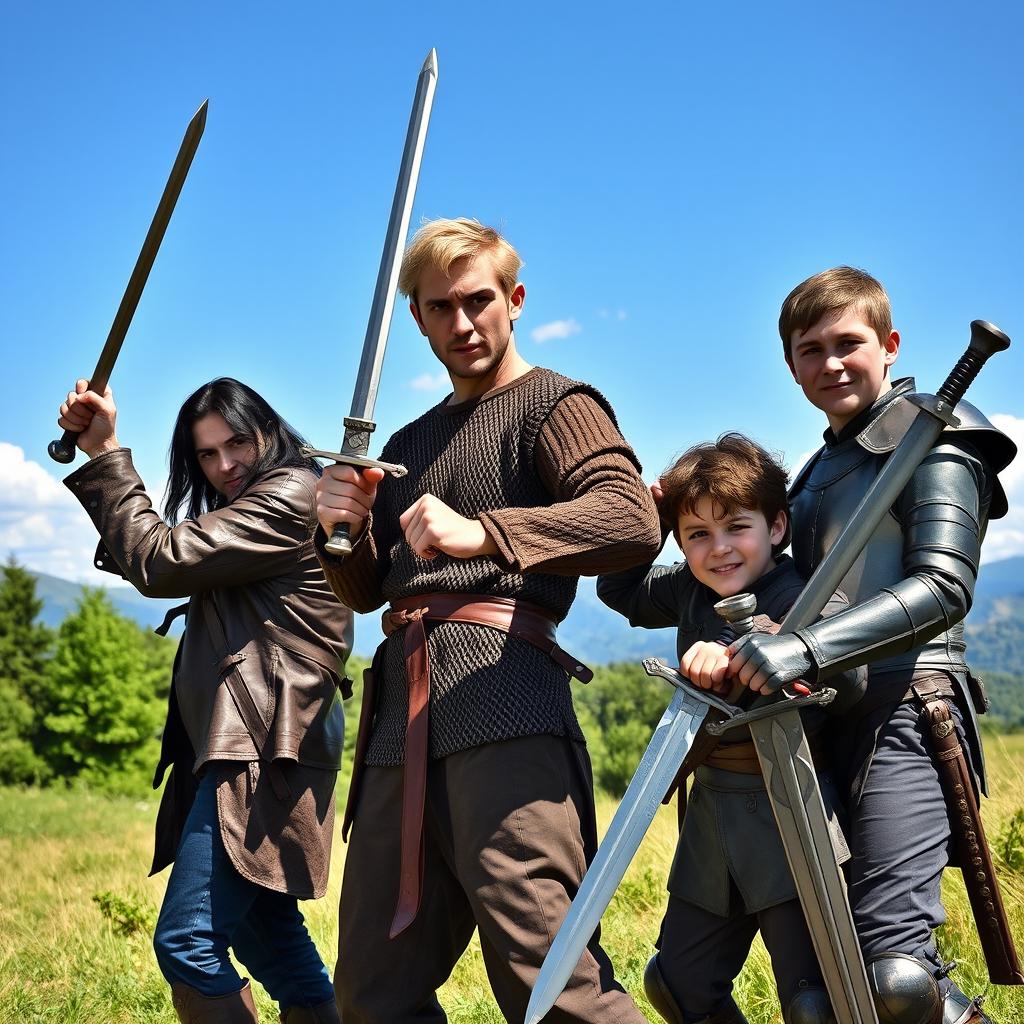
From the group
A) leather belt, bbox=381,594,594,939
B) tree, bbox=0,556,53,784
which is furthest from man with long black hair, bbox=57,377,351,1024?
tree, bbox=0,556,53,784

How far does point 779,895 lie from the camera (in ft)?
8.61

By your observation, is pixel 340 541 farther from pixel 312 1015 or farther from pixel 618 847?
pixel 312 1015

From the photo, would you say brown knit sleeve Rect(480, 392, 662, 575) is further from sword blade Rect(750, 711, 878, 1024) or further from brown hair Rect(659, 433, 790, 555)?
sword blade Rect(750, 711, 878, 1024)

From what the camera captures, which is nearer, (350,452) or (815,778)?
(815,778)

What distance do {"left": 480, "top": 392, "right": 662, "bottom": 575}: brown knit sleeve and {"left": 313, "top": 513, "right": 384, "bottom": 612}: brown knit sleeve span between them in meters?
0.48

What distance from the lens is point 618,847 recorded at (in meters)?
2.32

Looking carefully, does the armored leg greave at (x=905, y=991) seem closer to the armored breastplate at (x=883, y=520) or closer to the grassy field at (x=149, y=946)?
the armored breastplate at (x=883, y=520)

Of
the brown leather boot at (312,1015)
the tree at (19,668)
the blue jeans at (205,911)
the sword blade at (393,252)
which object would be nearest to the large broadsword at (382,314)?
the sword blade at (393,252)

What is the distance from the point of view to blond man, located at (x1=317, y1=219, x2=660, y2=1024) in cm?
248

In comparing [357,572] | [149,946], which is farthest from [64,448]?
[149,946]

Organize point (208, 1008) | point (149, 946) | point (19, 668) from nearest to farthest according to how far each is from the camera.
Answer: point (208, 1008) < point (149, 946) < point (19, 668)

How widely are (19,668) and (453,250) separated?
34.9m

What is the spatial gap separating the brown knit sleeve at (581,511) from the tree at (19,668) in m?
31.1

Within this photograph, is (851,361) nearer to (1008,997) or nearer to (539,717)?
(539,717)
